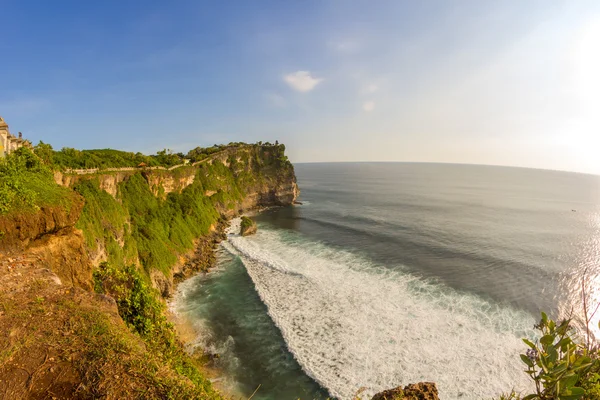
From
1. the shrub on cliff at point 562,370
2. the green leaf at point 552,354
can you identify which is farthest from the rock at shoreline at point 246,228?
the green leaf at point 552,354

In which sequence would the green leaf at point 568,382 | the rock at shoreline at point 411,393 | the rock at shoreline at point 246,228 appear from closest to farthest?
the green leaf at point 568,382 → the rock at shoreline at point 411,393 → the rock at shoreline at point 246,228

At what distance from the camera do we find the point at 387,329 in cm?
2494

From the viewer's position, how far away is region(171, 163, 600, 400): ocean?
2012 cm

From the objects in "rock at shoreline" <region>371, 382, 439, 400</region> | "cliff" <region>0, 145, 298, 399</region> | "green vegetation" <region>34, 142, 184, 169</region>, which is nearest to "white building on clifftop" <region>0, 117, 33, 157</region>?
"green vegetation" <region>34, 142, 184, 169</region>

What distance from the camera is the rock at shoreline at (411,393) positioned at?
7.88 meters

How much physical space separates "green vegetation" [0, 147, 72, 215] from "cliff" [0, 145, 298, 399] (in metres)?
0.17

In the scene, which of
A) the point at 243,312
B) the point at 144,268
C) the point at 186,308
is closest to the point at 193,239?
the point at 144,268

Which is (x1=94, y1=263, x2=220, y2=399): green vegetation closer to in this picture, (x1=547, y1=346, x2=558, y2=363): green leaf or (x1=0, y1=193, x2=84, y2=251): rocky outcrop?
(x1=0, y1=193, x2=84, y2=251): rocky outcrop

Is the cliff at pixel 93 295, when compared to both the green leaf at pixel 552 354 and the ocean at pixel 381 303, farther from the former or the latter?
the green leaf at pixel 552 354

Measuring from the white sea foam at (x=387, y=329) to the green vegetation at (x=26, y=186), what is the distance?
20.1 metres

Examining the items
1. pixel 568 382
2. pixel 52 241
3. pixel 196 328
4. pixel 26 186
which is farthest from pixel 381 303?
pixel 26 186

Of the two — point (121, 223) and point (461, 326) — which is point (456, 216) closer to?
point (461, 326)

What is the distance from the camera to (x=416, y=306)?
94.4 feet

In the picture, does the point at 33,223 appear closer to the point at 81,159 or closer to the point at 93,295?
the point at 93,295
